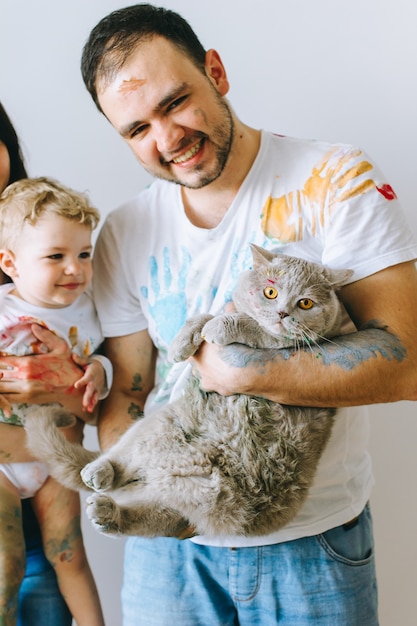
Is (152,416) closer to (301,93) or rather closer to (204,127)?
(204,127)

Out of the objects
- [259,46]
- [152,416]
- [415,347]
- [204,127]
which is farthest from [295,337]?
[259,46]

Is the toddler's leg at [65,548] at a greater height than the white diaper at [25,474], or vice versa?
the white diaper at [25,474]

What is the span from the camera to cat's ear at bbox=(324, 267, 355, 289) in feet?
4.37

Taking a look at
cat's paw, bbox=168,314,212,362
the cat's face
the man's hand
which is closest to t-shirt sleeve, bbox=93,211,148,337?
the man's hand

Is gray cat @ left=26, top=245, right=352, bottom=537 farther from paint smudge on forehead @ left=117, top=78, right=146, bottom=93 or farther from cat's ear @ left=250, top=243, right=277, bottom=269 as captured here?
paint smudge on forehead @ left=117, top=78, right=146, bottom=93

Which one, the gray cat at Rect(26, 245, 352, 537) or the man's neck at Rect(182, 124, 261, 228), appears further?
the man's neck at Rect(182, 124, 261, 228)

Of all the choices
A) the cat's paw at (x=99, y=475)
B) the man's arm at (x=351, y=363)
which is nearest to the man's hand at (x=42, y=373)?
the cat's paw at (x=99, y=475)

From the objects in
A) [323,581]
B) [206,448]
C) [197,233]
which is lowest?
[323,581]

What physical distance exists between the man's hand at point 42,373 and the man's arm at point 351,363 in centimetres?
45

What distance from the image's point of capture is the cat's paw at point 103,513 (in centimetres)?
127

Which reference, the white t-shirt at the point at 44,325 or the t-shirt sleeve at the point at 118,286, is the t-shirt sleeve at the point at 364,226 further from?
the white t-shirt at the point at 44,325

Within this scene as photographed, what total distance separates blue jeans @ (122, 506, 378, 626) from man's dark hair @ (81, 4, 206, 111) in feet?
3.60

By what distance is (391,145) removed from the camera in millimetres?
1976

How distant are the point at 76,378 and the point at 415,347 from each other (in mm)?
815
